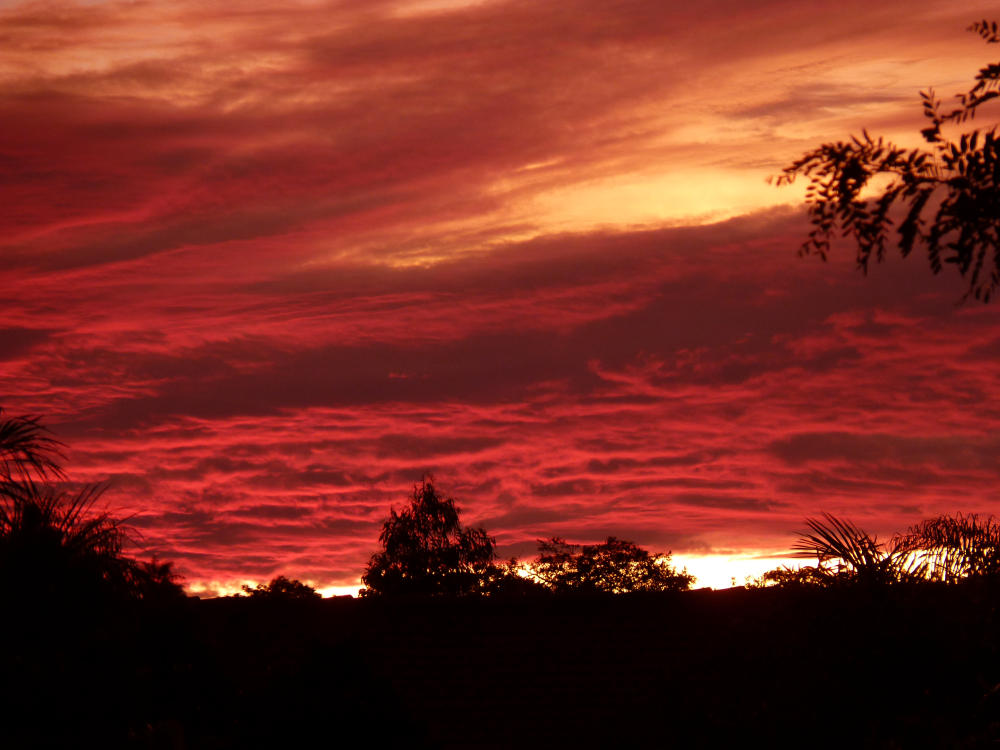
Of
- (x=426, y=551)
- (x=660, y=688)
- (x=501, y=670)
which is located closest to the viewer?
(x=660, y=688)

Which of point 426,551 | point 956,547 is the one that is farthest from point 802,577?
point 426,551

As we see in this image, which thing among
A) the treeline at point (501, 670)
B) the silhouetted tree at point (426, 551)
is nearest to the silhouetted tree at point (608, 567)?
the silhouetted tree at point (426, 551)

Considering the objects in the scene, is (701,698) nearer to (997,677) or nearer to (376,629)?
(997,677)

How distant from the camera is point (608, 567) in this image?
191 ft

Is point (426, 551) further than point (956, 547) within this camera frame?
Yes

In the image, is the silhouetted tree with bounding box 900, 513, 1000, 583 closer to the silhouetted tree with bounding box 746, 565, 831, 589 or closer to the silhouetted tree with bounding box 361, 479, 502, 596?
the silhouetted tree with bounding box 746, 565, 831, 589

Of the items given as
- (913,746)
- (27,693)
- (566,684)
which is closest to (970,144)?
(913,746)

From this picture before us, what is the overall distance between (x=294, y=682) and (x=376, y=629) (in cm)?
771

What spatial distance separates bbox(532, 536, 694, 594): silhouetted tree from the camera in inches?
2272

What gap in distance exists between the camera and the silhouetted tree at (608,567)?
189 feet

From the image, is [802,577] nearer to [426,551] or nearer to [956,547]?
[956,547]

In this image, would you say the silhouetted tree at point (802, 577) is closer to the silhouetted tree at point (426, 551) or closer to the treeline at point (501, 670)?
the treeline at point (501, 670)

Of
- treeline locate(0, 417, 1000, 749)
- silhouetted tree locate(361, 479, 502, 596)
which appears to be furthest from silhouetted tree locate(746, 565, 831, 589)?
silhouetted tree locate(361, 479, 502, 596)

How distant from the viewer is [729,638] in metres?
13.7
